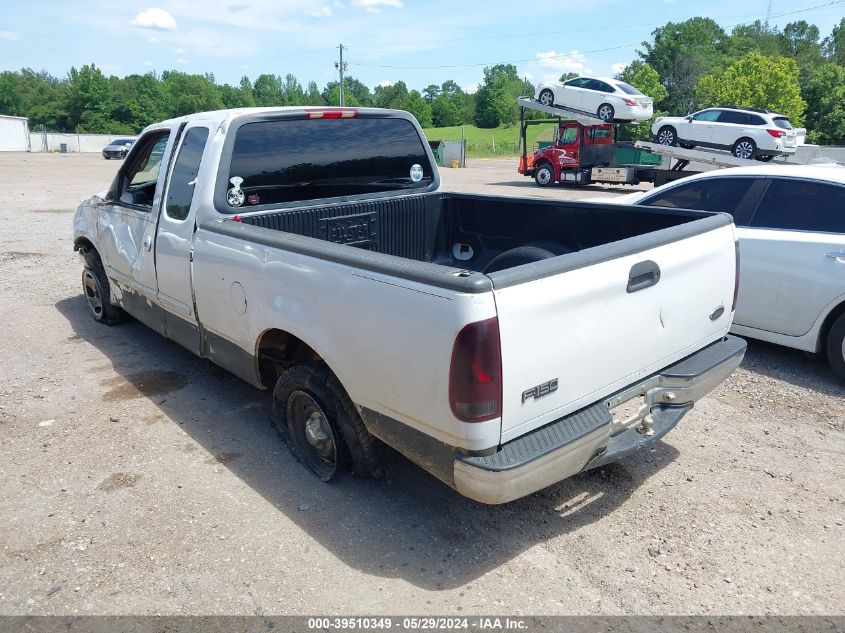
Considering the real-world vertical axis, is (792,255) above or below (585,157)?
below

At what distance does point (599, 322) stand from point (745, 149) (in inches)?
792

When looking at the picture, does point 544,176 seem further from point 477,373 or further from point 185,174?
point 477,373

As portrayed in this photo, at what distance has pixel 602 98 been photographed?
22.4m

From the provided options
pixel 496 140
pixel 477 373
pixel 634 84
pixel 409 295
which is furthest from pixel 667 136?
pixel 496 140

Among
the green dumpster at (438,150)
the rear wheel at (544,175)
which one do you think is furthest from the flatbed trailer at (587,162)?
the green dumpster at (438,150)

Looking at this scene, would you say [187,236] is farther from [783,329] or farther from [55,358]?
[783,329]

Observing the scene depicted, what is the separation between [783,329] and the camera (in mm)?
5391

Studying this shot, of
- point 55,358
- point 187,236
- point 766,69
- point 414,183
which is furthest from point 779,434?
point 766,69

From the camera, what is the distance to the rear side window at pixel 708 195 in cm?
580

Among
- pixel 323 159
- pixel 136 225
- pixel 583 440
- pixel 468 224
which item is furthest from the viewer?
pixel 468 224

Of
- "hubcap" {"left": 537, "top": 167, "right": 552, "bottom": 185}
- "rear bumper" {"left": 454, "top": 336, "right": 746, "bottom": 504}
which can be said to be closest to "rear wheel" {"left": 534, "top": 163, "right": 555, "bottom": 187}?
"hubcap" {"left": 537, "top": 167, "right": 552, "bottom": 185}

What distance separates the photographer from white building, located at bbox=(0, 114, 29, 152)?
68.9m

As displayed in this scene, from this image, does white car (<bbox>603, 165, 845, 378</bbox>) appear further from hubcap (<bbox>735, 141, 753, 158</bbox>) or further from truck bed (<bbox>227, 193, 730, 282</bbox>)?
hubcap (<bbox>735, 141, 753, 158</bbox>)

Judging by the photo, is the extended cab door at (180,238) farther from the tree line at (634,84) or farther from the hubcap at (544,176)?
A: the tree line at (634,84)
